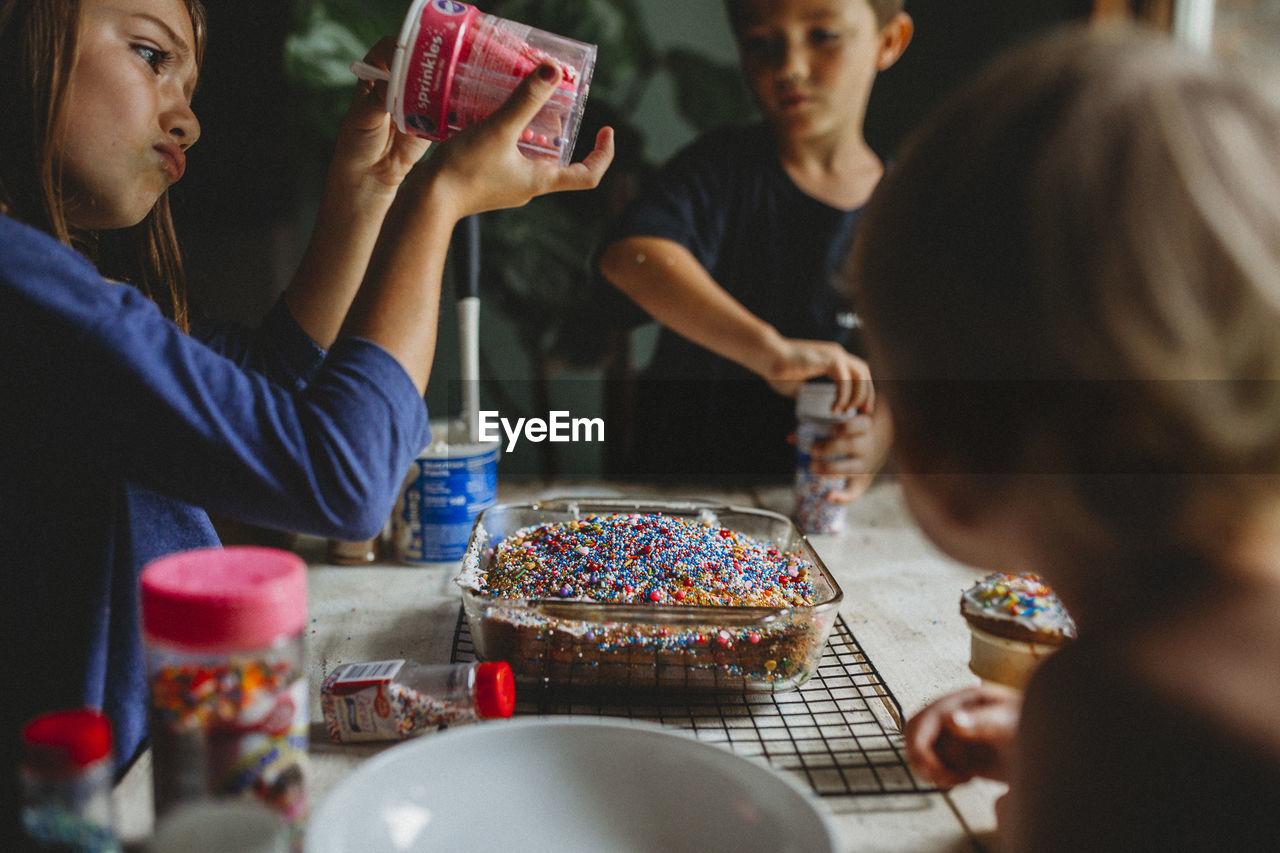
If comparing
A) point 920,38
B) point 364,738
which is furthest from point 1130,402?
point 920,38

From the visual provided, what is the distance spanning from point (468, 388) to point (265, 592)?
89 centimetres

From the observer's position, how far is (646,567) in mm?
891

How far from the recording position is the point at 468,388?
1.32 meters

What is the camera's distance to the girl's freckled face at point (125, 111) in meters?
0.73

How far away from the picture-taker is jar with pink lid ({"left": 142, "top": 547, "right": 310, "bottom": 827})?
0.44 metres

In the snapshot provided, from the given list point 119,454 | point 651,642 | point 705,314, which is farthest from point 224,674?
point 705,314

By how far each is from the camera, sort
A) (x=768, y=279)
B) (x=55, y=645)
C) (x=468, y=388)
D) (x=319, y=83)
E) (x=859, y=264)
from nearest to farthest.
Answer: (x=859, y=264), (x=55, y=645), (x=468, y=388), (x=768, y=279), (x=319, y=83)

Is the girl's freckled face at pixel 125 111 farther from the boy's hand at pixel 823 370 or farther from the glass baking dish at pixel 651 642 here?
the boy's hand at pixel 823 370

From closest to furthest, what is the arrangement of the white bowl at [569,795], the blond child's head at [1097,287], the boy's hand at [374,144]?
1. the blond child's head at [1097,287]
2. the white bowl at [569,795]
3. the boy's hand at [374,144]

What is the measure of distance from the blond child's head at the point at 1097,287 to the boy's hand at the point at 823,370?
33.6 inches

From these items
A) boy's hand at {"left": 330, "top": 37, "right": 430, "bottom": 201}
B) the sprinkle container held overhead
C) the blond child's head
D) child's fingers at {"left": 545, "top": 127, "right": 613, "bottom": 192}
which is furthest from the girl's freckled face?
the blond child's head

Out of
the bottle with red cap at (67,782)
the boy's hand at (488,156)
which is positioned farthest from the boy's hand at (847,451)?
the bottle with red cap at (67,782)

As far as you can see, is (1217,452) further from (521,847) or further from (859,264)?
(521,847)

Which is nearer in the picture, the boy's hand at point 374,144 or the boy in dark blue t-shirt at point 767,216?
the boy's hand at point 374,144
